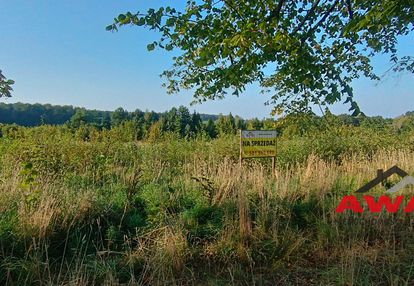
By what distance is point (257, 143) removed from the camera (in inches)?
253

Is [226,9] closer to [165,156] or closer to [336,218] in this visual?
[336,218]

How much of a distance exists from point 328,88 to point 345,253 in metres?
1.86

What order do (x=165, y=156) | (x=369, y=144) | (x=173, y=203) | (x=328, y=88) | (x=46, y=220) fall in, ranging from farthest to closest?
(x=369, y=144)
(x=165, y=156)
(x=173, y=203)
(x=328, y=88)
(x=46, y=220)

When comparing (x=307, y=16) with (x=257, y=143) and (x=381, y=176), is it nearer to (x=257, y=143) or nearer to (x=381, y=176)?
(x=257, y=143)

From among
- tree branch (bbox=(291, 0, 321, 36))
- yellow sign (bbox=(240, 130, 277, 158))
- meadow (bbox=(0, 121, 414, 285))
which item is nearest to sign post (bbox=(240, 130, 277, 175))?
yellow sign (bbox=(240, 130, 277, 158))

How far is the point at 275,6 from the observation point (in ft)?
13.4

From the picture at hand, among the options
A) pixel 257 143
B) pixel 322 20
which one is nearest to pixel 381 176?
pixel 257 143

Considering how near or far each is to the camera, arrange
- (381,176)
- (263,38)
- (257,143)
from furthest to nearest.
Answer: (257,143)
(381,176)
(263,38)

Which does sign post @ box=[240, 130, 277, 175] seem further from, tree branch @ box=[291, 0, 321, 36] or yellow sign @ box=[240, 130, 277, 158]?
tree branch @ box=[291, 0, 321, 36]

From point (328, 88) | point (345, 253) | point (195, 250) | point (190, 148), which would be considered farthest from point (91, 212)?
point (190, 148)

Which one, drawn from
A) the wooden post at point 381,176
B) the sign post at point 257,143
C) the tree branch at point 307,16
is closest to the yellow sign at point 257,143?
the sign post at point 257,143

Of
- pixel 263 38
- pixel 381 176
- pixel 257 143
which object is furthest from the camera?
pixel 257 143

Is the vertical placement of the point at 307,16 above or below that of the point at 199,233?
above

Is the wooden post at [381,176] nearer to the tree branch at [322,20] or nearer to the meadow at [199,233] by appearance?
the meadow at [199,233]
